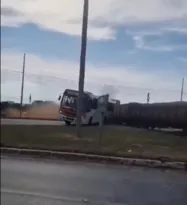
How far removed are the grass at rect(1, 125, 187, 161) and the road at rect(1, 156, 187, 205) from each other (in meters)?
0.06

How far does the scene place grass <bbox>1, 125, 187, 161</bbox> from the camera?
3.05 ft

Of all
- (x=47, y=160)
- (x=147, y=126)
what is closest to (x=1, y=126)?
(x=47, y=160)

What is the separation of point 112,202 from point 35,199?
0.90m

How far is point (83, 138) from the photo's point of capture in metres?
1.51

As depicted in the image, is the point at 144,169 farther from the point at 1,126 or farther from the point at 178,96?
the point at 1,126

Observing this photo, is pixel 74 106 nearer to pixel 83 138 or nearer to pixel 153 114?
pixel 83 138

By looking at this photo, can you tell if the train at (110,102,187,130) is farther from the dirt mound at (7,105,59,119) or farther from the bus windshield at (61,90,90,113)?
the dirt mound at (7,105,59,119)

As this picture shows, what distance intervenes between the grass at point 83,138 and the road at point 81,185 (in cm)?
6

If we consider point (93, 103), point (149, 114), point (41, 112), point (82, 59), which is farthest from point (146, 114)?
point (41, 112)

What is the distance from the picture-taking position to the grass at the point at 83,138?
0.93 meters

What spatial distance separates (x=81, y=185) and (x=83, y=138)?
0.79 m

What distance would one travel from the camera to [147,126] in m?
1.84

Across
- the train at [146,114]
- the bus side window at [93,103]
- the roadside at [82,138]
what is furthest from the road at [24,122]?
the train at [146,114]

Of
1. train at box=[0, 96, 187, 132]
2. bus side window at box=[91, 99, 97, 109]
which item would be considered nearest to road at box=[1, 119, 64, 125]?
bus side window at box=[91, 99, 97, 109]
